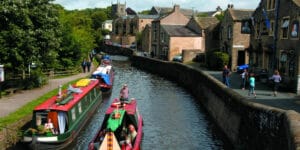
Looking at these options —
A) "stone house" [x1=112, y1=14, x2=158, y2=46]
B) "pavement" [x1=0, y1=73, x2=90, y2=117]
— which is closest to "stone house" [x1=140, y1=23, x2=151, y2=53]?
"stone house" [x1=112, y1=14, x2=158, y2=46]

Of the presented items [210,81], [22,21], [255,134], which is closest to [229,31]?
[210,81]

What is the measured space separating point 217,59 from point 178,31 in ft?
72.7

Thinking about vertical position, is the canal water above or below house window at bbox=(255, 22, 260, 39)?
below

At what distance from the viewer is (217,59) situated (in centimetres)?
4581

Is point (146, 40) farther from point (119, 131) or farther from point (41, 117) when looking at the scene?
point (41, 117)

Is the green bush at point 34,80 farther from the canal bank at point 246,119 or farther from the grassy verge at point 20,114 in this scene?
the canal bank at point 246,119

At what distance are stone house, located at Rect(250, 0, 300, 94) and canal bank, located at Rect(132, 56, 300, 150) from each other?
20.1 ft

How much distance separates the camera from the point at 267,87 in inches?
1214

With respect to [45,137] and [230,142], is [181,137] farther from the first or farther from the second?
[45,137]

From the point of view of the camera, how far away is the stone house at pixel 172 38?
64.9 m

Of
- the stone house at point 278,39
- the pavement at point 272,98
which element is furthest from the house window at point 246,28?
the pavement at point 272,98

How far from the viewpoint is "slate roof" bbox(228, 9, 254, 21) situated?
4512cm

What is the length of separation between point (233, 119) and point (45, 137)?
11008 millimetres

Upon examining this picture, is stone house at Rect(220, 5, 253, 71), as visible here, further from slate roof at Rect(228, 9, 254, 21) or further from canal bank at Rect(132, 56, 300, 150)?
canal bank at Rect(132, 56, 300, 150)
